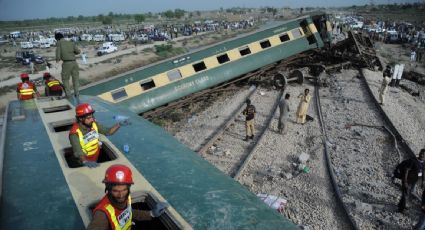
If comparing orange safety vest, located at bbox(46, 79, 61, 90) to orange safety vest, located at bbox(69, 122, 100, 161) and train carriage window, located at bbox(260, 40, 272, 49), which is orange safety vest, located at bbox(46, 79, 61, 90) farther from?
train carriage window, located at bbox(260, 40, 272, 49)

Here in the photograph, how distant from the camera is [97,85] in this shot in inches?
492

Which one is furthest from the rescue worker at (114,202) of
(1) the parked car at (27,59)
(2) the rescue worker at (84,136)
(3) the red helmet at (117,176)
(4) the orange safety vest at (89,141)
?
(1) the parked car at (27,59)

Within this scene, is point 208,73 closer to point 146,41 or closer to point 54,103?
point 54,103

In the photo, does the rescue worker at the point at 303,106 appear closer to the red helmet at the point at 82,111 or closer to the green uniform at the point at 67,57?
the green uniform at the point at 67,57

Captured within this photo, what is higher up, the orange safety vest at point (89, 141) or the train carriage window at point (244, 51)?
the orange safety vest at point (89, 141)

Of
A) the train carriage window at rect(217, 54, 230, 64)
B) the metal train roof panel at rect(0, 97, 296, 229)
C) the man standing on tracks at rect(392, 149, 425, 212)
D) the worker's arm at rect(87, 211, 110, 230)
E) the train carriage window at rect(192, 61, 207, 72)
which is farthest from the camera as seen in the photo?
the train carriage window at rect(217, 54, 230, 64)

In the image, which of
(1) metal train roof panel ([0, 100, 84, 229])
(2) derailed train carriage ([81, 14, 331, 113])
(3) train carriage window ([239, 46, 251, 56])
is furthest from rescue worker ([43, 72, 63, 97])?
(3) train carriage window ([239, 46, 251, 56])

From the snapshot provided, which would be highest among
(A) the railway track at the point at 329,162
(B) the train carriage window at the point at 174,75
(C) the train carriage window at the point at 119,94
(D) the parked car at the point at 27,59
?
(B) the train carriage window at the point at 174,75

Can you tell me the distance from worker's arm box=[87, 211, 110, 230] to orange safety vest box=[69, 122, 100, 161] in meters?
2.03

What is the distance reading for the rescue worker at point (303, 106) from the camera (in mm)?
11250

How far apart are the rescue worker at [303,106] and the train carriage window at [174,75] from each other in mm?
5583

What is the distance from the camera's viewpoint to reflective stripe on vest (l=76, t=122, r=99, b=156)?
4661 millimetres

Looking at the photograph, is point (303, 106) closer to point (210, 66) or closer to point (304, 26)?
point (210, 66)

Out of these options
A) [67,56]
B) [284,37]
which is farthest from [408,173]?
[284,37]
